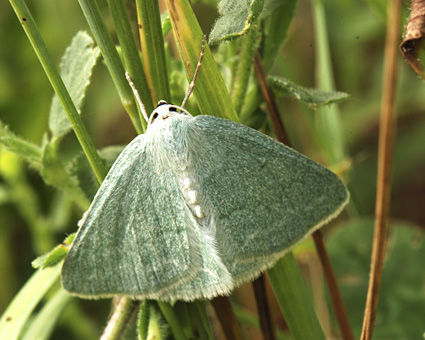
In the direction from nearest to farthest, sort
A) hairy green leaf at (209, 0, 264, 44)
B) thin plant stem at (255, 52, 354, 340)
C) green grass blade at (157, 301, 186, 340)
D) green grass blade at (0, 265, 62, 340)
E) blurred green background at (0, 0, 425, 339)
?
hairy green leaf at (209, 0, 264, 44) < green grass blade at (157, 301, 186, 340) < thin plant stem at (255, 52, 354, 340) < green grass blade at (0, 265, 62, 340) < blurred green background at (0, 0, 425, 339)

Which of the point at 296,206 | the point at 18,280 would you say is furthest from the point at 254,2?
the point at 18,280

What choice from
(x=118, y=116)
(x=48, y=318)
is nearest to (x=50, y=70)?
(x=48, y=318)

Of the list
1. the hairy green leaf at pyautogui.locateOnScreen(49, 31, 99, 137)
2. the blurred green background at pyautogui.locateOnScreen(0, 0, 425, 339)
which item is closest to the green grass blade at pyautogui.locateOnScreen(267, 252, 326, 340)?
the hairy green leaf at pyautogui.locateOnScreen(49, 31, 99, 137)

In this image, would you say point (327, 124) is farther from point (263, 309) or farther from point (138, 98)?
point (138, 98)

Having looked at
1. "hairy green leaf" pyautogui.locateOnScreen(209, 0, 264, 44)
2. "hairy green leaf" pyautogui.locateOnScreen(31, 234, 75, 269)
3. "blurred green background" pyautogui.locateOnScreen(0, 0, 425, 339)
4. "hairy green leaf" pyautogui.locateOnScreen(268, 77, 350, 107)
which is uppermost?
"hairy green leaf" pyautogui.locateOnScreen(209, 0, 264, 44)

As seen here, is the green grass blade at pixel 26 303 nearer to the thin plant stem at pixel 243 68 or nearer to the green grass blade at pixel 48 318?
the green grass blade at pixel 48 318

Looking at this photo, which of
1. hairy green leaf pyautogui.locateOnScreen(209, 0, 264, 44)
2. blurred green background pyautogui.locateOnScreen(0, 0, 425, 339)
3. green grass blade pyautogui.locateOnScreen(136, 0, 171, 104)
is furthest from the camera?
blurred green background pyautogui.locateOnScreen(0, 0, 425, 339)

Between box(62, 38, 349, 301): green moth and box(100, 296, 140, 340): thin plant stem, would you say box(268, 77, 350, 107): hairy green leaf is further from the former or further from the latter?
box(100, 296, 140, 340): thin plant stem
